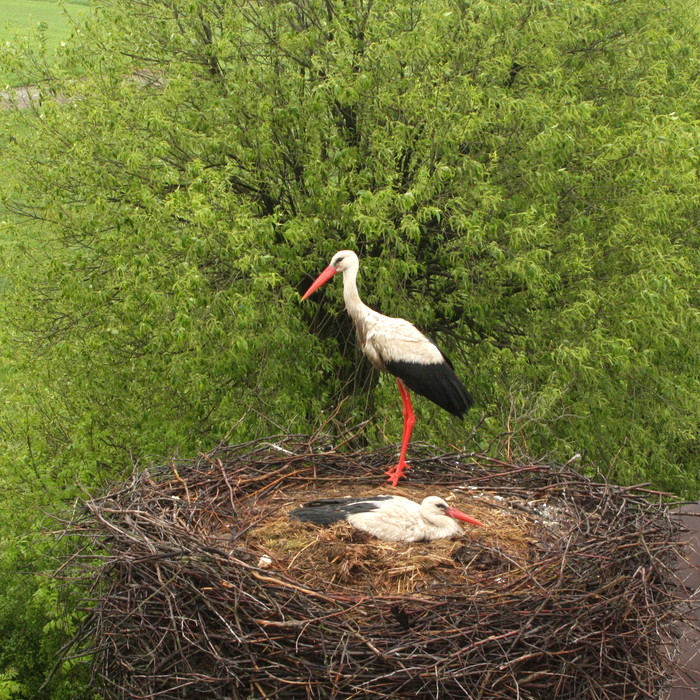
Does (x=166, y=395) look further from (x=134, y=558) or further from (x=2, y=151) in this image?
(x=134, y=558)

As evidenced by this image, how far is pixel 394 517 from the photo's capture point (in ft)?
19.1

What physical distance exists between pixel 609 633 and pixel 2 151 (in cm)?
890

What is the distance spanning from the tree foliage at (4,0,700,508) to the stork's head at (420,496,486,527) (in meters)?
2.77

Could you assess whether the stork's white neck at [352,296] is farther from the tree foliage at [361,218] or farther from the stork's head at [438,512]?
the stork's head at [438,512]

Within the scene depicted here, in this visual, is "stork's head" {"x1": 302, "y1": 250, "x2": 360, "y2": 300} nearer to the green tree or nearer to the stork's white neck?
the stork's white neck

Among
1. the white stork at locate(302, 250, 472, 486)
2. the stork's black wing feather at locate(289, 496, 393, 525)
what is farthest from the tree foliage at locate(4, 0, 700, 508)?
the stork's black wing feather at locate(289, 496, 393, 525)

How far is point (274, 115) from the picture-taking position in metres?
9.96

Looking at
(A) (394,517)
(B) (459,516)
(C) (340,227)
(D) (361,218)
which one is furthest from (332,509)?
(C) (340,227)

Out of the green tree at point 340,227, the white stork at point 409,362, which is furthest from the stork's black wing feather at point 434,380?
the green tree at point 340,227

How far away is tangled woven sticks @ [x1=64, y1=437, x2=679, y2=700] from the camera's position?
4793 mm

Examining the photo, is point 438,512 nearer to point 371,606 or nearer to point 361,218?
point 371,606

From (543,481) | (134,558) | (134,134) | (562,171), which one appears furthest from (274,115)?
(134,558)

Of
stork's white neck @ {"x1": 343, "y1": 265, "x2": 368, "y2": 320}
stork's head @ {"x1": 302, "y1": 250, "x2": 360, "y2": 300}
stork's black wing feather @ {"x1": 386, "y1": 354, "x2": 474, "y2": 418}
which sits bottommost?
stork's black wing feather @ {"x1": 386, "y1": 354, "x2": 474, "y2": 418}

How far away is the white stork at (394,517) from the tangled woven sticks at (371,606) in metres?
0.08
